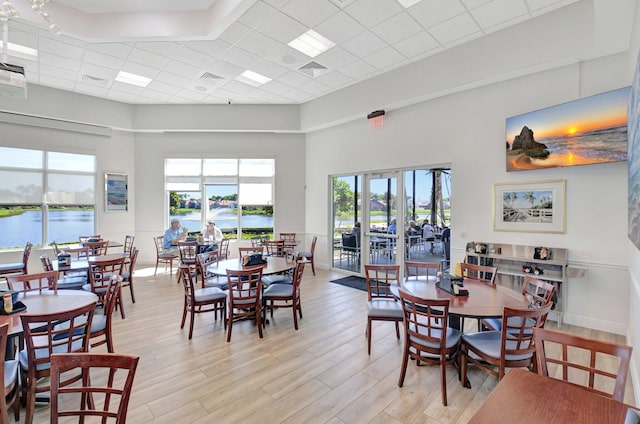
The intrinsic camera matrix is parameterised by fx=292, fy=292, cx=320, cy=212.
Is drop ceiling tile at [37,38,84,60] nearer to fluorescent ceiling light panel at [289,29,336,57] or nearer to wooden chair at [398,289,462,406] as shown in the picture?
fluorescent ceiling light panel at [289,29,336,57]

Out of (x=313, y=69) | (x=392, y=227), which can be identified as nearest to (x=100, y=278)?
(x=313, y=69)

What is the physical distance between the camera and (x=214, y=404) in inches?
95.3

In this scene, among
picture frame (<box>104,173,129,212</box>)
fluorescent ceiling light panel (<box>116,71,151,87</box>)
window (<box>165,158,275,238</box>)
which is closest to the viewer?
fluorescent ceiling light panel (<box>116,71,151,87</box>)

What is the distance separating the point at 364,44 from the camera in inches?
190

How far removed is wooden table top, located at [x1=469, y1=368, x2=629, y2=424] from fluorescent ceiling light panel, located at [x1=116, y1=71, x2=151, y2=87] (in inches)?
299

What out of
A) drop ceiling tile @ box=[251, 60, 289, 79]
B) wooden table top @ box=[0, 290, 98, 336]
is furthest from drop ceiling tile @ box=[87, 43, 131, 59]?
wooden table top @ box=[0, 290, 98, 336]

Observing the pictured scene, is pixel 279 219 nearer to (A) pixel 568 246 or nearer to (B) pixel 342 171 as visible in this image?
(B) pixel 342 171

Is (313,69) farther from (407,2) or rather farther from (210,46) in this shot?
(407,2)

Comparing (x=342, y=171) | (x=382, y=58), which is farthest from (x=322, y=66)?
(x=342, y=171)

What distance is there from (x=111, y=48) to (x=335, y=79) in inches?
160

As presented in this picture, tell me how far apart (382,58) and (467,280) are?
13.3 ft

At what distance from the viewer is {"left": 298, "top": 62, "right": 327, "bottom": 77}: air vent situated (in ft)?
18.2

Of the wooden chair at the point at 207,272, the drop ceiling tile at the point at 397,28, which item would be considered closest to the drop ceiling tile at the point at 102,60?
the wooden chair at the point at 207,272

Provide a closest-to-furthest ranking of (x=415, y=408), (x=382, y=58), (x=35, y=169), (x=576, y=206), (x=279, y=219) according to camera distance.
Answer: (x=415, y=408) → (x=576, y=206) → (x=382, y=58) → (x=35, y=169) → (x=279, y=219)
